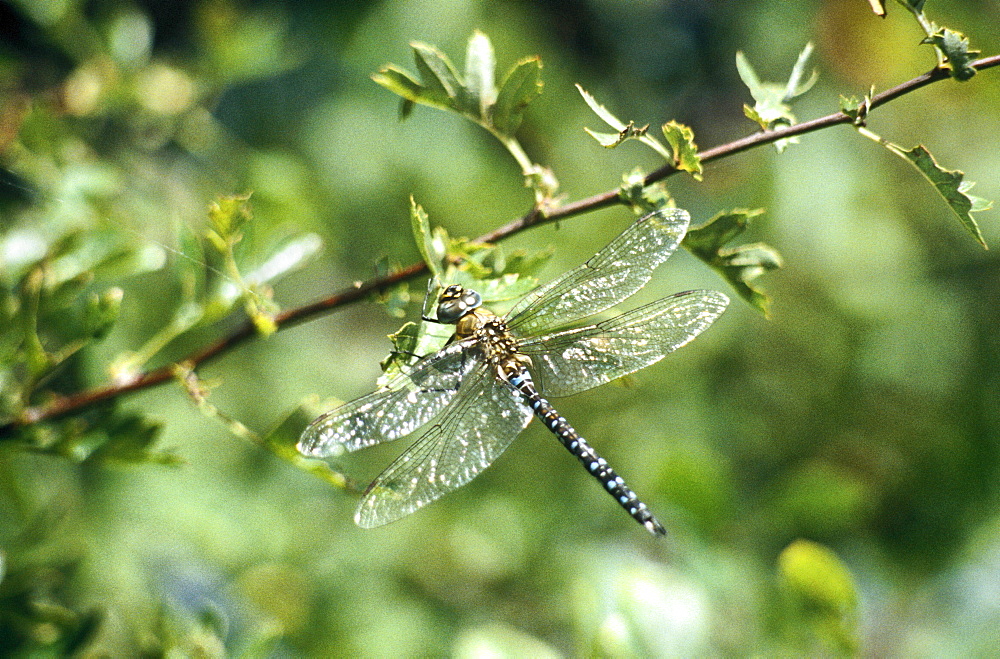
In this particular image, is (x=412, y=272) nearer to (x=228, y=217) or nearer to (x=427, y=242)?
(x=427, y=242)

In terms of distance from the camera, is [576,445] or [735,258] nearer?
[735,258]

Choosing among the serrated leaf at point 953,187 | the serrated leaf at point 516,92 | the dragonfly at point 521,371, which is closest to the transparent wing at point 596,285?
the dragonfly at point 521,371

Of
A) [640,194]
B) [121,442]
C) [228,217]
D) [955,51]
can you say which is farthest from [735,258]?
[121,442]

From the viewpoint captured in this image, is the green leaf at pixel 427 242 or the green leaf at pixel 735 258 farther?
the green leaf at pixel 735 258

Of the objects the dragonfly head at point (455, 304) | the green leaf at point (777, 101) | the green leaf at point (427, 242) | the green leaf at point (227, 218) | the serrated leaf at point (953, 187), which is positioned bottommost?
the dragonfly head at point (455, 304)

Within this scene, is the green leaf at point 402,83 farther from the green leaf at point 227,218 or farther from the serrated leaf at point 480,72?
the green leaf at point 227,218

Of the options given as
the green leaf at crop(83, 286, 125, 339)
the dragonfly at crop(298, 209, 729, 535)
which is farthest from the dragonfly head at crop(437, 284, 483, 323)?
the green leaf at crop(83, 286, 125, 339)
